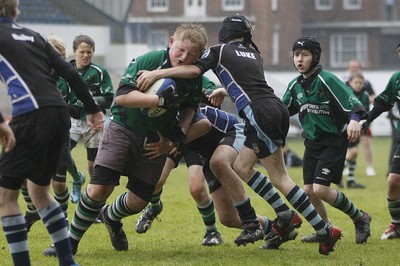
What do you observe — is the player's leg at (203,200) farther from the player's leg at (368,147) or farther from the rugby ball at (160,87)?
the player's leg at (368,147)

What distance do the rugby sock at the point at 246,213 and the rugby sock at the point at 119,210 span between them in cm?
102

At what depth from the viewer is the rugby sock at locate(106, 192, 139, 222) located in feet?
24.8

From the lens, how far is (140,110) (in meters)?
7.23

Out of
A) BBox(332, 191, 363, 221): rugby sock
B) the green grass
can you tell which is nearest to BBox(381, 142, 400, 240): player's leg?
the green grass

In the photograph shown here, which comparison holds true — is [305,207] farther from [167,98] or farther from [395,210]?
[395,210]

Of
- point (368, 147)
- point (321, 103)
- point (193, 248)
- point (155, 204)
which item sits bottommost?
point (368, 147)

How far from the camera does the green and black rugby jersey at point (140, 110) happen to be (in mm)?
7098

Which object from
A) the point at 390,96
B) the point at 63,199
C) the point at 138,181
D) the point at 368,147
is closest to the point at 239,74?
the point at 138,181

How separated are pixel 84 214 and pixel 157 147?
793 mm

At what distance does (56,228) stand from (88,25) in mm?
25453

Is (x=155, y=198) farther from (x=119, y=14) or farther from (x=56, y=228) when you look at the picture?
(x=119, y=14)

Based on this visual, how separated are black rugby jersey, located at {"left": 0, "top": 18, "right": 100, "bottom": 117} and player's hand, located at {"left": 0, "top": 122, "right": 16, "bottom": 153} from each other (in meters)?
0.30

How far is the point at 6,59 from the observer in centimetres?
585

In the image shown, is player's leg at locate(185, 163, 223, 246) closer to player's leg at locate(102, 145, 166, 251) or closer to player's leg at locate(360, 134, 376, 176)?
player's leg at locate(102, 145, 166, 251)
